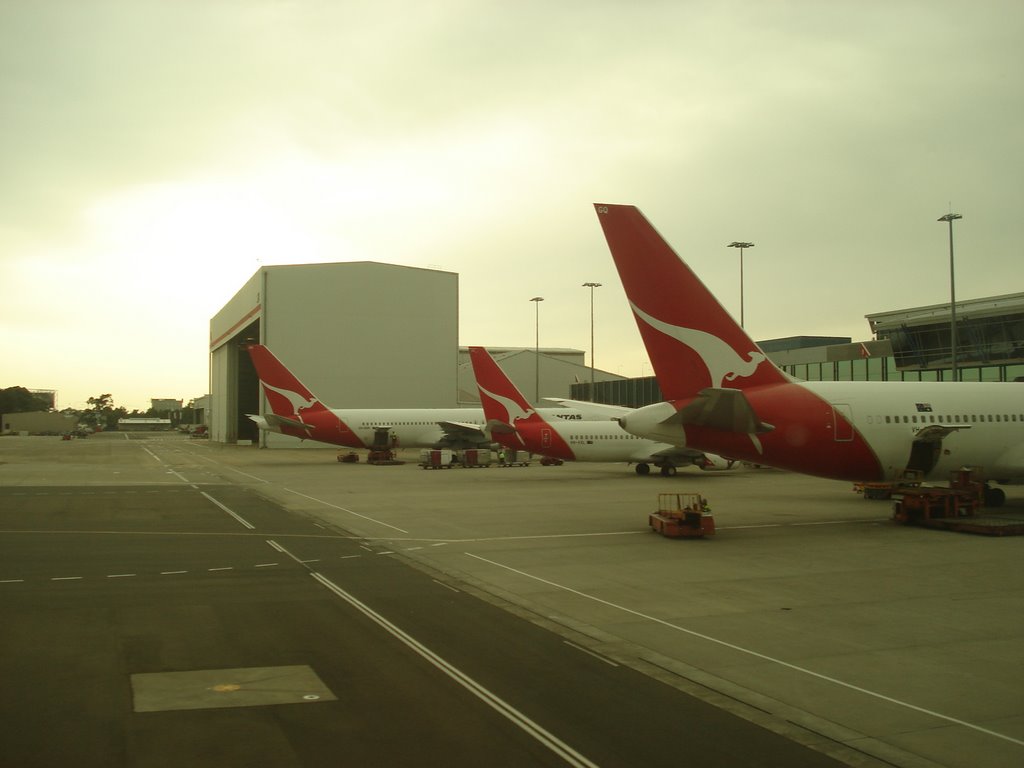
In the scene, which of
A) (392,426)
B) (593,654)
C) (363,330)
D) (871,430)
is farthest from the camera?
(363,330)

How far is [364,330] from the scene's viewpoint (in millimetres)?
85125

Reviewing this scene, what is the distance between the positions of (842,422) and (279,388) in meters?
43.3

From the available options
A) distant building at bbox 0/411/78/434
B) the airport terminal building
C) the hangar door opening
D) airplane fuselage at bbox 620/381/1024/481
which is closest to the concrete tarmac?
airplane fuselage at bbox 620/381/1024/481

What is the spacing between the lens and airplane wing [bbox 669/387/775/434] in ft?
67.9

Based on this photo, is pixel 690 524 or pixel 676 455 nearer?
pixel 690 524

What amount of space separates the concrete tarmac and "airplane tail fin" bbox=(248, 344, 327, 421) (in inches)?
1196

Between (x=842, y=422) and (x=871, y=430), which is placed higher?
(x=842, y=422)

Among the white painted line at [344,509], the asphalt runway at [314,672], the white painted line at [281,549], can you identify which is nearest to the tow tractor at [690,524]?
the asphalt runway at [314,672]

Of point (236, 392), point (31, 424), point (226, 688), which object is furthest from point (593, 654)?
point (31, 424)

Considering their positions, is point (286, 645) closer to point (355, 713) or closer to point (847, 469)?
point (355, 713)

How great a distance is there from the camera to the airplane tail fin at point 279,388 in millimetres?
58656

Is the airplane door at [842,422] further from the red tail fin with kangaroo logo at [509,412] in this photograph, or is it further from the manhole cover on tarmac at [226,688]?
the red tail fin with kangaroo logo at [509,412]

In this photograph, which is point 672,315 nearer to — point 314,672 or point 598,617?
point 598,617

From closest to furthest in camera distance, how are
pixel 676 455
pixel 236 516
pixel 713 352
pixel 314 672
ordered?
pixel 314 672 → pixel 713 352 → pixel 236 516 → pixel 676 455
